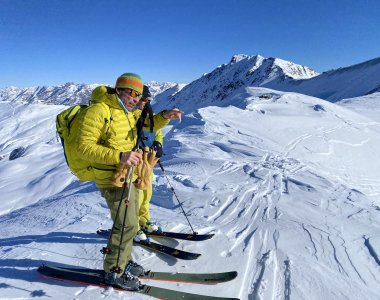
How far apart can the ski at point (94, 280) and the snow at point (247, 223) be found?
0.09 metres

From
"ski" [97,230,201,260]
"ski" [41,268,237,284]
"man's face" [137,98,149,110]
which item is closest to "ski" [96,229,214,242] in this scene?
"ski" [97,230,201,260]

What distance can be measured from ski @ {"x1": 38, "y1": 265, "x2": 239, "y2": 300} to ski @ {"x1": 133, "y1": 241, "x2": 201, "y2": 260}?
2.94 ft

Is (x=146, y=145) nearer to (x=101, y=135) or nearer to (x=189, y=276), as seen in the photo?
(x=101, y=135)

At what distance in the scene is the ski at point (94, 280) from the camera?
3928 millimetres

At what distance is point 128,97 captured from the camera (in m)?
3.91

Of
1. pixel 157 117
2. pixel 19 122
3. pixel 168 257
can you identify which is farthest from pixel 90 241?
pixel 19 122

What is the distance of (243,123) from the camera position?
18516mm

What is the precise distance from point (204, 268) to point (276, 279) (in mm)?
974

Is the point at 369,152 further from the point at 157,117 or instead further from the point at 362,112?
the point at 157,117

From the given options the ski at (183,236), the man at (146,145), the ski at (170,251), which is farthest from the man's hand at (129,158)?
the ski at (183,236)

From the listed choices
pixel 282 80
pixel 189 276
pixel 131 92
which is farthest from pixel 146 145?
pixel 282 80

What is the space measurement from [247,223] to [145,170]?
2906 mm

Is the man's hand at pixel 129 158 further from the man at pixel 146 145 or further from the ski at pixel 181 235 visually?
the ski at pixel 181 235

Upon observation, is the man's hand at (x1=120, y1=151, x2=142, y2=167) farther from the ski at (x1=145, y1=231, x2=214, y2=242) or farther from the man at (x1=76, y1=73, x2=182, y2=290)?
the ski at (x1=145, y1=231, x2=214, y2=242)
